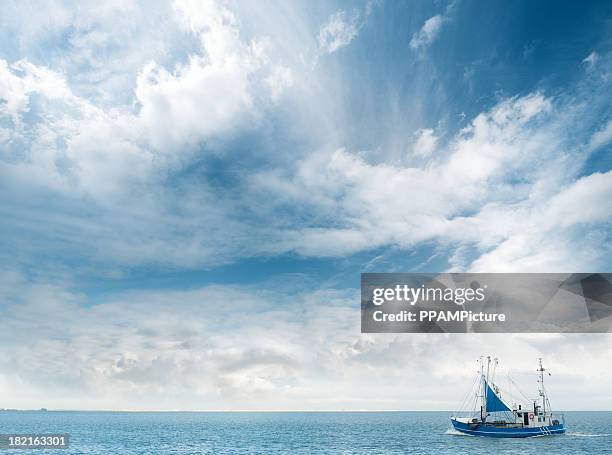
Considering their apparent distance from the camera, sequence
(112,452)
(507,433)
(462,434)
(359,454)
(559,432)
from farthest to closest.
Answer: (462,434) → (559,432) → (507,433) → (112,452) → (359,454)

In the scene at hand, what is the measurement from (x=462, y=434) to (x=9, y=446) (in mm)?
146337

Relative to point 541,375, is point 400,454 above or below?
below

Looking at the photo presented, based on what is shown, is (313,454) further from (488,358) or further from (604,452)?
(604,452)

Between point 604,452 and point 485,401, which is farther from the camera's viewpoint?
point 485,401

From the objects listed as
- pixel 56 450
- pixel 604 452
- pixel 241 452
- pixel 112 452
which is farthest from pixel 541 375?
pixel 56 450

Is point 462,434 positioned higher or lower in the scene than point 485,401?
lower

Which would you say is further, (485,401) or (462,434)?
(462,434)

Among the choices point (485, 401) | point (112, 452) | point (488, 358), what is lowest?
point (112, 452)

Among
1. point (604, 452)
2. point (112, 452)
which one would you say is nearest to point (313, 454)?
point (112, 452)

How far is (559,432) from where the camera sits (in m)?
163

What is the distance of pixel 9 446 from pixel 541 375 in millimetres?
159070

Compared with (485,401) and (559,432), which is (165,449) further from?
(559,432)

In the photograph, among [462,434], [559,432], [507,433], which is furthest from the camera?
[462,434]

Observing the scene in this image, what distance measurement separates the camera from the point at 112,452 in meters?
141
